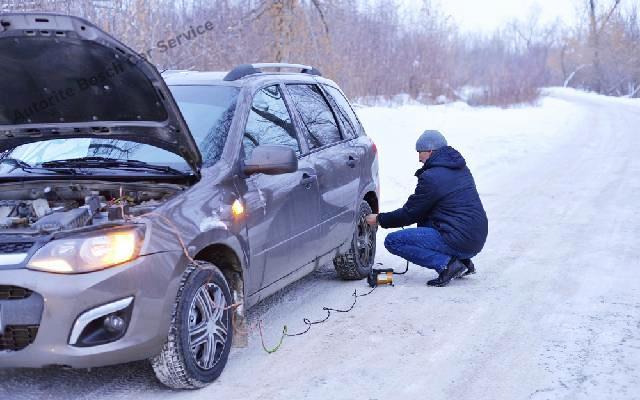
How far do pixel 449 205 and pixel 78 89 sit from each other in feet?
11.5

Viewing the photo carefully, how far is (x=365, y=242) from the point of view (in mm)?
7102

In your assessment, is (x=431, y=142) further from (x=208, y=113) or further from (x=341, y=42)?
(x=341, y=42)

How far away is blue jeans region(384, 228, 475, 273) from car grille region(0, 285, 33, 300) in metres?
3.79

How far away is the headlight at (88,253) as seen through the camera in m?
3.73

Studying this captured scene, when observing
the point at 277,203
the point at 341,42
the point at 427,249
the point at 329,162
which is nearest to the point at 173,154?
the point at 277,203

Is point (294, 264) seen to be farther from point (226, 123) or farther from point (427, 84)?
point (427, 84)

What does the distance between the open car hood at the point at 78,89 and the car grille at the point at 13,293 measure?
1157mm

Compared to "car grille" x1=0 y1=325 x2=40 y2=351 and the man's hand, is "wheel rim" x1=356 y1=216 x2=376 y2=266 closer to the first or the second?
the man's hand

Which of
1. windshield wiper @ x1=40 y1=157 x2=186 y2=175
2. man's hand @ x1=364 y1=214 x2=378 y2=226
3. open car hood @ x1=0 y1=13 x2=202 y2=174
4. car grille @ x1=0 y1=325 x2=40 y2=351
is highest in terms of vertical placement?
open car hood @ x1=0 y1=13 x2=202 y2=174

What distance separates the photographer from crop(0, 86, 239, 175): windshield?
4.85 metres

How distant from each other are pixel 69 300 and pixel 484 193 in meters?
9.06

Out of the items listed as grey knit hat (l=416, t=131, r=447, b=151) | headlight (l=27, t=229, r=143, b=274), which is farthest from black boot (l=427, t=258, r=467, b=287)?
headlight (l=27, t=229, r=143, b=274)

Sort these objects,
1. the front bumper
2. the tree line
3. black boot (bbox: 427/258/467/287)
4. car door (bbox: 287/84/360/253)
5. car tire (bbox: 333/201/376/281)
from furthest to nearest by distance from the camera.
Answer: the tree line
car tire (bbox: 333/201/376/281)
black boot (bbox: 427/258/467/287)
car door (bbox: 287/84/360/253)
the front bumper

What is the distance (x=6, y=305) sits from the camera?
12.3ft
